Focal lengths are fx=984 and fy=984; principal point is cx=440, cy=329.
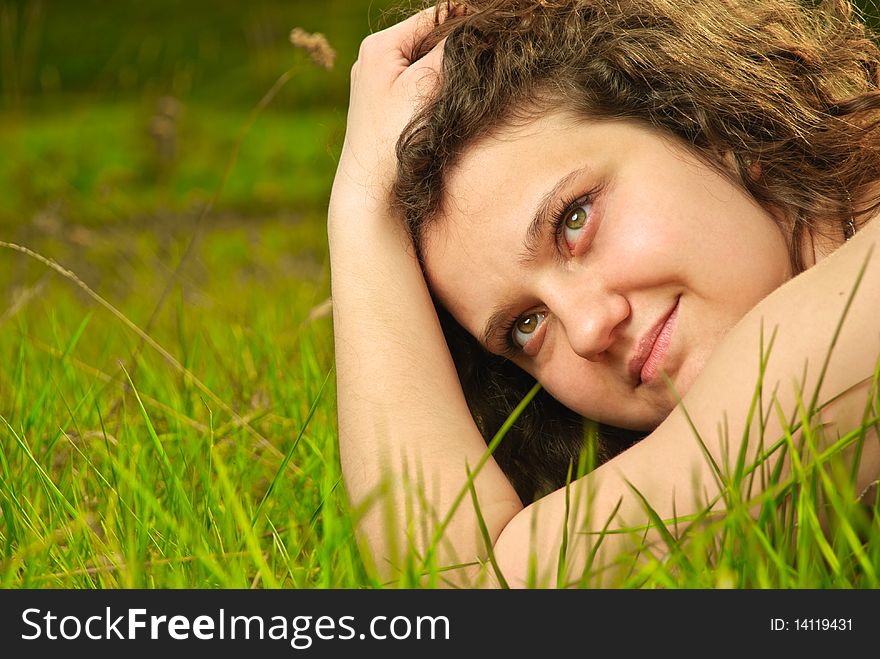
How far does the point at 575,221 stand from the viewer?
4.75ft

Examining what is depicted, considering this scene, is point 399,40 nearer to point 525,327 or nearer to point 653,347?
point 525,327

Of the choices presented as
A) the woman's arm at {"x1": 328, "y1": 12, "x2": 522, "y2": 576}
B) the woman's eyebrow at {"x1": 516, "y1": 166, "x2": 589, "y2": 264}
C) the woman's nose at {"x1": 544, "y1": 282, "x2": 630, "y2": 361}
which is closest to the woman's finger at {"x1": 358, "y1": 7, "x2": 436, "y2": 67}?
the woman's arm at {"x1": 328, "y1": 12, "x2": 522, "y2": 576}

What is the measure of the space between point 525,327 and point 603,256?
0.70 feet

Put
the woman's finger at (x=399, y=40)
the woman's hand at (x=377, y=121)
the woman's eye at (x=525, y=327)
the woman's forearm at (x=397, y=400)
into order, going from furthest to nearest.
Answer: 1. the woman's finger at (x=399, y=40)
2. the woman's hand at (x=377, y=121)
3. the woman's eye at (x=525, y=327)
4. the woman's forearm at (x=397, y=400)

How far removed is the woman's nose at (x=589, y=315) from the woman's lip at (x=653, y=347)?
0.13ft

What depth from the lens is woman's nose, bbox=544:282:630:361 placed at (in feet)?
4.56

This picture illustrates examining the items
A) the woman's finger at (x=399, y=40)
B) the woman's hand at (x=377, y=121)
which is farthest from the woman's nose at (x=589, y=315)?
the woman's finger at (x=399, y=40)

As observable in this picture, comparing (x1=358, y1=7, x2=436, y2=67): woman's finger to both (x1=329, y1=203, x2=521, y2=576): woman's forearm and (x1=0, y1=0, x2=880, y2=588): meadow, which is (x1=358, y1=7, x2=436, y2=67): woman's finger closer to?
(x1=0, y1=0, x2=880, y2=588): meadow

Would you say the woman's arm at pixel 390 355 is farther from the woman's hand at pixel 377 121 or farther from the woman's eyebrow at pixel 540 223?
the woman's eyebrow at pixel 540 223

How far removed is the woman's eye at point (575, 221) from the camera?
4.71 ft

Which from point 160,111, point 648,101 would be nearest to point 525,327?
point 648,101

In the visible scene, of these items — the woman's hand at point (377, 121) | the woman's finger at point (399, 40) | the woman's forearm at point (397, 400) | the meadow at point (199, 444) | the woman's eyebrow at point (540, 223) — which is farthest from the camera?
the woman's finger at point (399, 40)
